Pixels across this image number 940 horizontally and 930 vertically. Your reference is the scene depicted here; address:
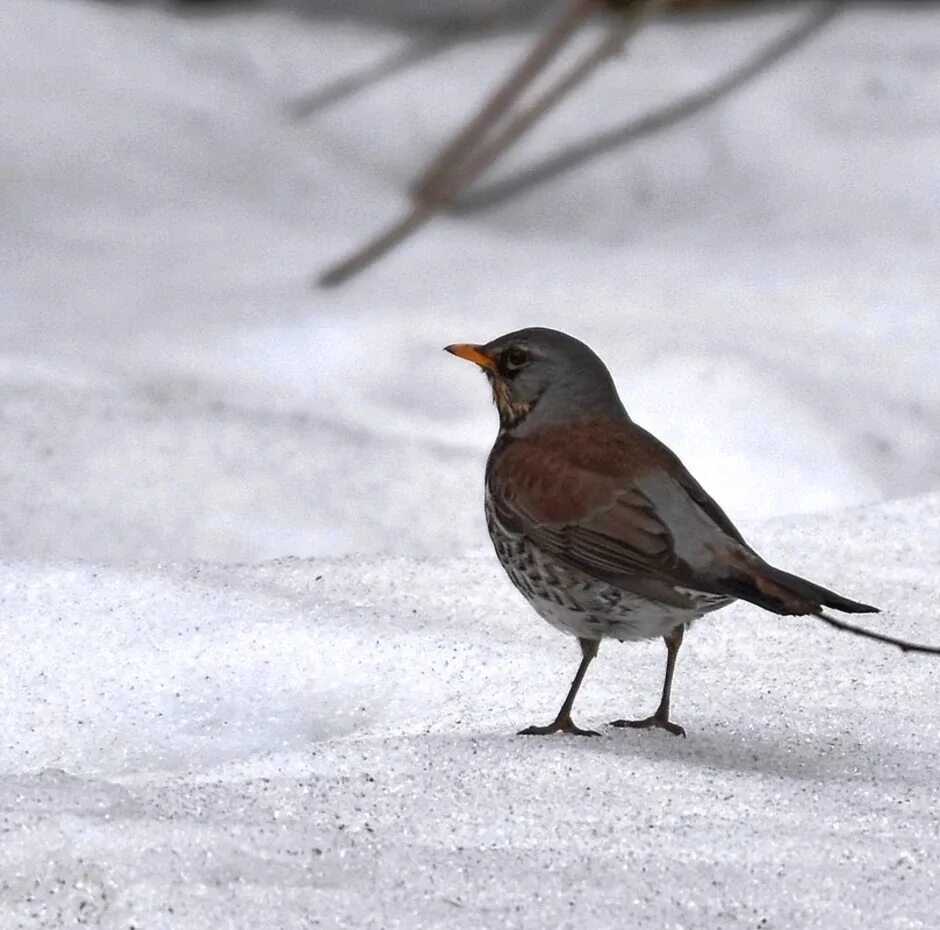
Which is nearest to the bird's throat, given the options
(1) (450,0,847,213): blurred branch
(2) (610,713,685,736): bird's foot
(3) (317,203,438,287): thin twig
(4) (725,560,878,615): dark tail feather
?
(2) (610,713,685,736): bird's foot

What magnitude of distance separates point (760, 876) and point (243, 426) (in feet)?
11.8

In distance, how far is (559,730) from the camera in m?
3.51

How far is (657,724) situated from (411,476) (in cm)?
241

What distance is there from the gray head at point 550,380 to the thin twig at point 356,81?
215 inches

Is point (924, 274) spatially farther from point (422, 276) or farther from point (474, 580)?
point (474, 580)

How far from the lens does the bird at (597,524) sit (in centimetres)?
333

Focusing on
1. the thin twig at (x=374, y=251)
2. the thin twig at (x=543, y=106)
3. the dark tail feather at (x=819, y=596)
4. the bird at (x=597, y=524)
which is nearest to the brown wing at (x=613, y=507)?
the bird at (x=597, y=524)

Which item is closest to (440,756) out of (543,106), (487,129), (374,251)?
(374,251)

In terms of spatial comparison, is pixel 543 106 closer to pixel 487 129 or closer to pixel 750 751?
pixel 487 129

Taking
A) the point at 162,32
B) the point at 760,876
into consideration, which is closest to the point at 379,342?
the point at 162,32

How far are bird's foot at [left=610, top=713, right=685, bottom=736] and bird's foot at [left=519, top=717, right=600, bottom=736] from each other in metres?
0.10

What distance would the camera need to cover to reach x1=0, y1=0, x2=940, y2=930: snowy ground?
2.83m

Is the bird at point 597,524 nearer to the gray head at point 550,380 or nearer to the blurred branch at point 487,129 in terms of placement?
the gray head at point 550,380

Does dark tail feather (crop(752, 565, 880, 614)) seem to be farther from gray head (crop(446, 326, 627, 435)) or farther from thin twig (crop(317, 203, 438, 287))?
thin twig (crop(317, 203, 438, 287))
